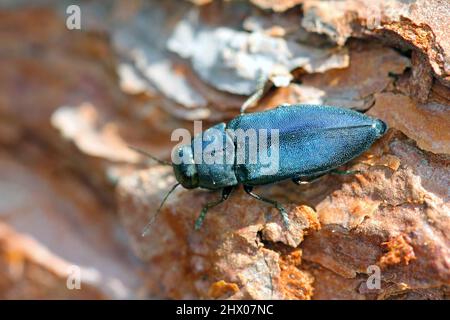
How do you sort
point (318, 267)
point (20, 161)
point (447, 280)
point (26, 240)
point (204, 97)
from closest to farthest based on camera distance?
point (447, 280)
point (318, 267)
point (204, 97)
point (26, 240)
point (20, 161)

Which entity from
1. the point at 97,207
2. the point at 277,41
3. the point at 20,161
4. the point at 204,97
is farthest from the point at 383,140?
the point at 20,161

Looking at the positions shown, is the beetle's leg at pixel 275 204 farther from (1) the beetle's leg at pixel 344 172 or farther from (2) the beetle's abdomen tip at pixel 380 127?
(2) the beetle's abdomen tip at pixel 380 127

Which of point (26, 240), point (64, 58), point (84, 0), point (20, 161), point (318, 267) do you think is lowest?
point (26, 240)

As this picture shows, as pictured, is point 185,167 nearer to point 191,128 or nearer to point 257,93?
point 191,128

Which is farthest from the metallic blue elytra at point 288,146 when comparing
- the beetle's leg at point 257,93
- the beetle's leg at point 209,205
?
the beetle's leg at point 257,93

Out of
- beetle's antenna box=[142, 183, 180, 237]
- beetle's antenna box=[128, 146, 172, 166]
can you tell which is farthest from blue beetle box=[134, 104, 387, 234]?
beetle's antenna box=[128, 146, 172, 166]

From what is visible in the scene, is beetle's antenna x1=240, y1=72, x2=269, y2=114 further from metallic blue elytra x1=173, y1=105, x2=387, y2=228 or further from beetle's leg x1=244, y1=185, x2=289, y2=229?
beetle's leg x1=244, y1=185, x2=289, y2=229
